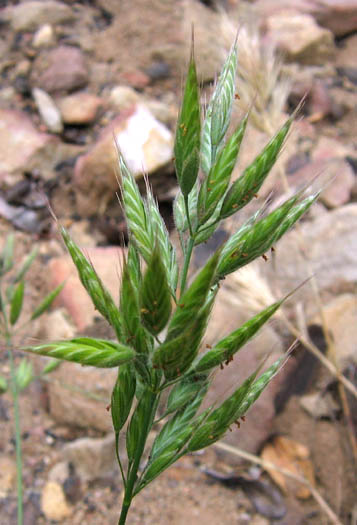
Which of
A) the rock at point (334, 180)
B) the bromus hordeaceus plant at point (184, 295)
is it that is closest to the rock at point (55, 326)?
the rock at point (334, 180)

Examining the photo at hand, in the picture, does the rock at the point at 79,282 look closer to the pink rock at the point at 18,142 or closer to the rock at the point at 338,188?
the pink rock at the point at 18,142

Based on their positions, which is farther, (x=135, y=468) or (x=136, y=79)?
(x=136, y=79)

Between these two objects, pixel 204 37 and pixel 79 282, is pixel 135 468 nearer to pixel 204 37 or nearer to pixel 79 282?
pixel 79 282

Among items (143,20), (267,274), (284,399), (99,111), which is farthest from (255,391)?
(143,20)

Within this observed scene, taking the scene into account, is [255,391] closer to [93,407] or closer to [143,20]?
[93,407]

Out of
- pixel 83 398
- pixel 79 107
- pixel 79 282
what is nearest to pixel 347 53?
pixel 79 107

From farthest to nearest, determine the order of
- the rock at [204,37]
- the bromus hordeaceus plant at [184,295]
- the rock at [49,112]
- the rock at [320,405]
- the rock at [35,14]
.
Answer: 1. the rock at [35,14]
2. the rock at [204,37]
3. the rock at [49,112]
4. the rock at [320,405]
5. the bromus hordeaceus plant at [184,295]
